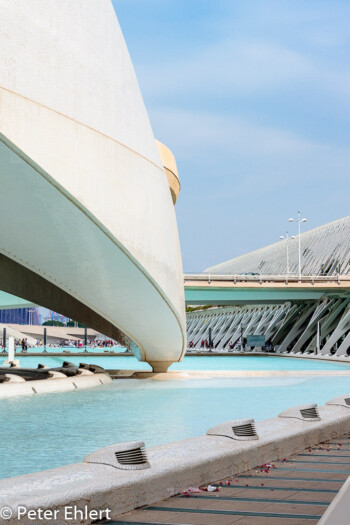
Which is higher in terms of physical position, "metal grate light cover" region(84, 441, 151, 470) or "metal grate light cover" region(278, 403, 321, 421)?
"metal grate light cover" region(84, 441, 151, 470)

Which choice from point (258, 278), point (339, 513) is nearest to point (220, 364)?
point (258, 278)

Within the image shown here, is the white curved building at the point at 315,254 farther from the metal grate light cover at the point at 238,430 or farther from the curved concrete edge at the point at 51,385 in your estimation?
the metal grate light cover at the point at 238,430

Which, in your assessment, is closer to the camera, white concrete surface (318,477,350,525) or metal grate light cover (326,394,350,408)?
white concrete surface (318,477,350,525)

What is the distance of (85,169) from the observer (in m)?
16.7

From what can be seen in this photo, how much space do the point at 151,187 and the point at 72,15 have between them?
5051 millimetres

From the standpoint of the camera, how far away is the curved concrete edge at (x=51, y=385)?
17.7 metres

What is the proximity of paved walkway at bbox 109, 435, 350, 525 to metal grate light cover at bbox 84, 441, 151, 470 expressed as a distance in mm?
352

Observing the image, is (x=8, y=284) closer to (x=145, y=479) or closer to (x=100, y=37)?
(x=100, y=37)

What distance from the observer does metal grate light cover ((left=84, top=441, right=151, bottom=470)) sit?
5363mm

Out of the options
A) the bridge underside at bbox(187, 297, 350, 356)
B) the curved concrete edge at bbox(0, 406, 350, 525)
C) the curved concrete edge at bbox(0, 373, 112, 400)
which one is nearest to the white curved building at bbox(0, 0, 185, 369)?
the curved concrete edge at bbox(0, 373, 112, 400)

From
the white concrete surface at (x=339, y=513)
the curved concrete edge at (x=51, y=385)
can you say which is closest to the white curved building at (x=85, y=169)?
the curved concrete edge at (x=51, y=385)

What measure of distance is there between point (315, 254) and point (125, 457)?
7089 cm

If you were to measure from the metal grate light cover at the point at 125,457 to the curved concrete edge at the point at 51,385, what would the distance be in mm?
12297

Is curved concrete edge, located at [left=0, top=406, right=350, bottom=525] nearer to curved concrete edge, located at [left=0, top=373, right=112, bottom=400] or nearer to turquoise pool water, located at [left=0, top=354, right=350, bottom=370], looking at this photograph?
curved concrete edge, located at [left=0, top=373, right=112, bottom=400]
